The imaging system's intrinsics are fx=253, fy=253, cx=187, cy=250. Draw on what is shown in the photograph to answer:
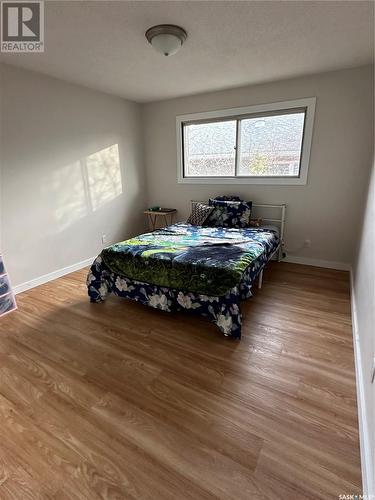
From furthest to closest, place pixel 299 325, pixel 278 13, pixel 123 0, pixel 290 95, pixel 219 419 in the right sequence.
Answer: pixel 290 95, pixel 299 325, pixel 278 13, pixel 123 0, pixel 219 419

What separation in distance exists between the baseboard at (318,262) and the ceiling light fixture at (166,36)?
112 inches

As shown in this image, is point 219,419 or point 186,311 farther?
point 186,311

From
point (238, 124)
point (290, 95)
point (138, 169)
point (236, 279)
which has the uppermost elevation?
point (290, 95)

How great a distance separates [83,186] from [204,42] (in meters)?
2.24

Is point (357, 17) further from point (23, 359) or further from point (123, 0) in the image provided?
point (23, 359)

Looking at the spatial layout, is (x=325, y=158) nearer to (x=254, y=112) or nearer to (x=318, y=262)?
(x=254, y=112)

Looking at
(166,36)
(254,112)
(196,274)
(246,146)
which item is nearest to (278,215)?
(246,146)

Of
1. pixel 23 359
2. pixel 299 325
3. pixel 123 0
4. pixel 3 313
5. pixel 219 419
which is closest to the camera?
pixel 219 419

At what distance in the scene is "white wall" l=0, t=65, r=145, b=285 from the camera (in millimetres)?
2691

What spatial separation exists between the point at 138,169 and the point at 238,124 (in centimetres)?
180

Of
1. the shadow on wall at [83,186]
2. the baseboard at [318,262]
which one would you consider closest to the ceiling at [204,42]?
the shadow on wall at [83,186]

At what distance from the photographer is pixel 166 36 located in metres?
1.95

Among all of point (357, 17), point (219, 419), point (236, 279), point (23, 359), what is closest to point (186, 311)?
point (236, 279)

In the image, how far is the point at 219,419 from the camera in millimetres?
1416
